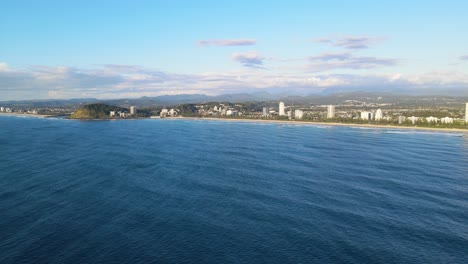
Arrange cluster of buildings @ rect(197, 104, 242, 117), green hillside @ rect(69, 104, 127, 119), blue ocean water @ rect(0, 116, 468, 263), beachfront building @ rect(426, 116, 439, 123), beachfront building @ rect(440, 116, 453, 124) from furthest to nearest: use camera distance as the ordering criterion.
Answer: cluster of buildings @ rect(197, 104, 242, 117) → green hillside @ rect(69, 104, 127, 119) → beachfront building @ rect(426, 116, 439, 123) → beachfront building @ rect(440, 116, 453, 124) → blue ocean water @ rect(0, 116, 468, 263)

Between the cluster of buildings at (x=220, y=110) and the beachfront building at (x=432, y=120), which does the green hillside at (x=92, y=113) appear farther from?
the beachfront building at (x=432, y=120)

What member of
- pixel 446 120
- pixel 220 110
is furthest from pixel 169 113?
pixel 446 120

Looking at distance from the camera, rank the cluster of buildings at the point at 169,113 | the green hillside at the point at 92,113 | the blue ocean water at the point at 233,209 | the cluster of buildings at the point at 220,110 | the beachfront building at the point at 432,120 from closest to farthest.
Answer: the blue ocean water at the point at 233,209 → the beachfront building at the point at 432,120 → the green hillside at the point at 92,113 → the cluster of buildings at the point at 220,110 → the cluster of buildings at the point at 169,113

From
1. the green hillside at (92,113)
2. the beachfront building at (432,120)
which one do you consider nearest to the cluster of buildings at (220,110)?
the green hillside at (92,113)

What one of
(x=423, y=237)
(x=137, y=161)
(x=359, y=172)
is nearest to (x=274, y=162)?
(x=359, y=172)

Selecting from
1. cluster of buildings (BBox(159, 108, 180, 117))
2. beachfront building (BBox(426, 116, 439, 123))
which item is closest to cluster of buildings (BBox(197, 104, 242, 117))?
cluster of buildings (BBox(159, 108, 180, 117))

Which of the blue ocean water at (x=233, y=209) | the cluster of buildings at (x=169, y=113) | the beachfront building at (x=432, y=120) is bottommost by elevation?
the blue ocean water at (x=233, y=209)

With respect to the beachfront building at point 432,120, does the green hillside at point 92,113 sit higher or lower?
higher

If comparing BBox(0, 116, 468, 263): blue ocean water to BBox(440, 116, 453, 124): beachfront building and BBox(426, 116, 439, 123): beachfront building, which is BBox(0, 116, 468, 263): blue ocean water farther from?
BBox(426, 116, 439, 123): beachfront building

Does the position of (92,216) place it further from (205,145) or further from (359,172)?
(205,145)
